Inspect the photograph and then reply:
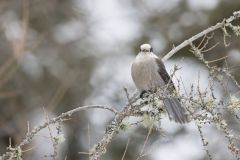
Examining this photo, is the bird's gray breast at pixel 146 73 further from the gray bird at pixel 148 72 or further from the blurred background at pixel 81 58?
the blurred background at pixel 81 58

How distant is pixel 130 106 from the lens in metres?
4.02

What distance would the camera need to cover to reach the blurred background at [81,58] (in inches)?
403

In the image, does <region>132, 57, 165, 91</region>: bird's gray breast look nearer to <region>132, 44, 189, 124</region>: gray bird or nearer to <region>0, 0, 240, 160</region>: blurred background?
<region>132, 44, 189, 124</region>: gray bird

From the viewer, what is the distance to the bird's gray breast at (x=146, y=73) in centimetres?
535

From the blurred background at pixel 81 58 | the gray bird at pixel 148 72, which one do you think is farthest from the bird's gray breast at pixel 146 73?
the blurred background at pixel 81 58

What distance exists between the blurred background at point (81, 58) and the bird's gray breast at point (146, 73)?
4.30 m

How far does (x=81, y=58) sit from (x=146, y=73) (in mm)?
5984

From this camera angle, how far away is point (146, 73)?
18.0ft

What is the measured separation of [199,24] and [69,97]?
88.1 inches

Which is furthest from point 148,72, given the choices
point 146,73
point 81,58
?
point 81,58

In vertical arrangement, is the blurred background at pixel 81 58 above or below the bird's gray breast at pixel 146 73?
above

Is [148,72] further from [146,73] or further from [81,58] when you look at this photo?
[81,58]

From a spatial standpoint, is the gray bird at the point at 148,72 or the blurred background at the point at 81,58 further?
the blurred background at the point at 81,58

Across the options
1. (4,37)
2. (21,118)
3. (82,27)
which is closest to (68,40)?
(82,27)
